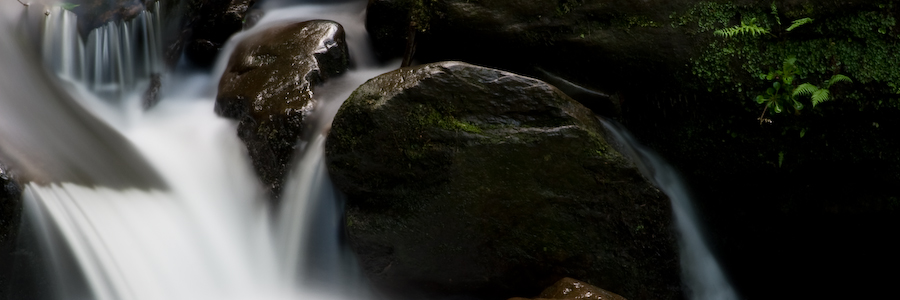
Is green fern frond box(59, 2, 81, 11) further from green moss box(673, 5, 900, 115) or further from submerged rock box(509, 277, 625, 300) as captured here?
green moss box(673, 5, 900, 115)

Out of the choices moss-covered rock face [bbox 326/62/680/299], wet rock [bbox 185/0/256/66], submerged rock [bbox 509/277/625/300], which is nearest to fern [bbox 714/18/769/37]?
moss-covered rock face [bbox 326/62/680/299]

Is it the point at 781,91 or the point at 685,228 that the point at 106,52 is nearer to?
the point at 685,228

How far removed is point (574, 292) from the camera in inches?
140

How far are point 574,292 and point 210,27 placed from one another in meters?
4.64

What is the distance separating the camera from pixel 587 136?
12.5 ft

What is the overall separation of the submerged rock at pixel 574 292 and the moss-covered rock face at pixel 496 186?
202 millimetres

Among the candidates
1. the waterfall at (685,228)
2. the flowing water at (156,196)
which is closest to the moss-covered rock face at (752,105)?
the waterfall at (685,228)

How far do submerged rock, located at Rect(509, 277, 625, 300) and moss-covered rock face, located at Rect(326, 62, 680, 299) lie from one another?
202mm

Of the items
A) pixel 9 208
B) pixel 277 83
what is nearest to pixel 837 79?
pixel 277 83

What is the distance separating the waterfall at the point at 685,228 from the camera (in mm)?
4164

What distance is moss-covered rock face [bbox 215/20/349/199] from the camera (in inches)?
174

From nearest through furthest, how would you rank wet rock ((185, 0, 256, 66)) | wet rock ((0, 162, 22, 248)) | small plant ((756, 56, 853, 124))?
wet rock ((0, 162, 22, 248)) → small plant ((756, 56, 853, 124)) → wet rock ((185, 0, 256, 66))

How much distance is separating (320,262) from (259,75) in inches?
66.4

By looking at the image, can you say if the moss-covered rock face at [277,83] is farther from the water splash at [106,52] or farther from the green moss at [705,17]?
the green moss at [705,17]
